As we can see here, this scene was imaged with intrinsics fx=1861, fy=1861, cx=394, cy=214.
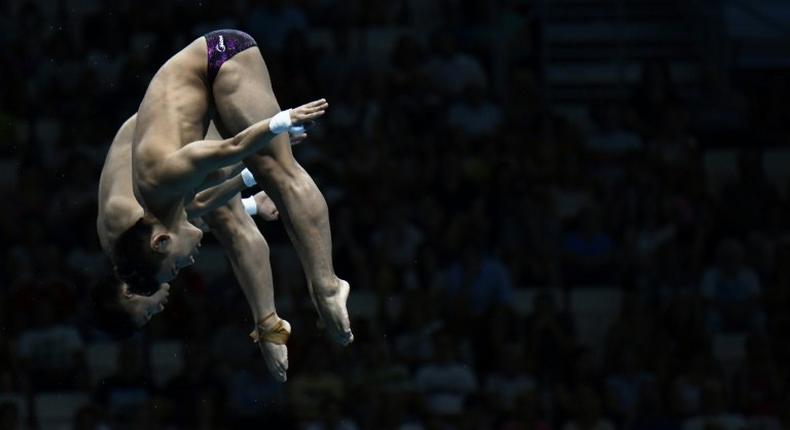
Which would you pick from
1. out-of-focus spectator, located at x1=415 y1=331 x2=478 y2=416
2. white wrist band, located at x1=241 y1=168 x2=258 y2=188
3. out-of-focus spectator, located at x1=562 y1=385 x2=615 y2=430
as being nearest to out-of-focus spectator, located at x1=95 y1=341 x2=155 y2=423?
out-of-focus spectator, located at x1=415 y1=331 x2=478 y2=416

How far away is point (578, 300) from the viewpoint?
15906 mm

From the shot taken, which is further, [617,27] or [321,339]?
[617,27]

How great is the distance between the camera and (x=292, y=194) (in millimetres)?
9719

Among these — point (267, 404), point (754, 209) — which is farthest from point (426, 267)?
point (754, 209)

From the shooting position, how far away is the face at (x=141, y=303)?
984cm

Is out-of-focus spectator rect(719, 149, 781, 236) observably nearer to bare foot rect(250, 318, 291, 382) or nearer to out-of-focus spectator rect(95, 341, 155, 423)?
out-of-focus spectator rect(95, 341, 155, 423)

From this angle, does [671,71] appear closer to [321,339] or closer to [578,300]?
[578,300]

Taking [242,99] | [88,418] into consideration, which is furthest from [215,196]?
[88,418]

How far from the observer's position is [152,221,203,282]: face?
959 centimetres

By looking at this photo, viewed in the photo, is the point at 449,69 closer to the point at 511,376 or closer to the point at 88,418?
the point at 511,376

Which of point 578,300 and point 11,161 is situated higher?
point 11,161

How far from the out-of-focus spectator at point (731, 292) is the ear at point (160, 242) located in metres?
7.27

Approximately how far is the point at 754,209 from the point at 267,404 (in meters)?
4.69

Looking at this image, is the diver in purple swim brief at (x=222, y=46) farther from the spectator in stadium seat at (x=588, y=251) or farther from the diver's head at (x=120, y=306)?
the spectator in stadium seat at (x=588, y=251)
